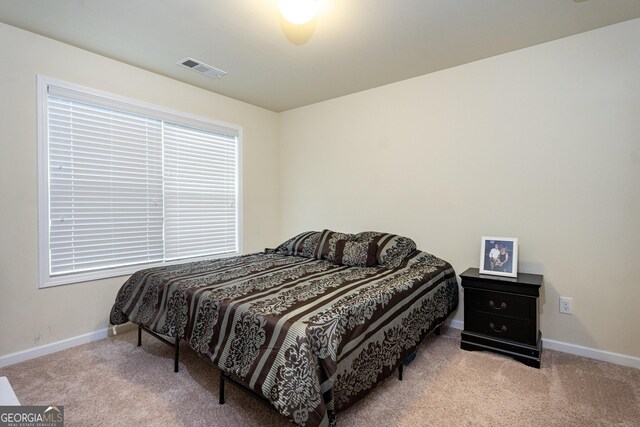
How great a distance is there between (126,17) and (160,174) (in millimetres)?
1425

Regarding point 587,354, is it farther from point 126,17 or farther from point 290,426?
point 126,17

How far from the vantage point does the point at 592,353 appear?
2348 mm

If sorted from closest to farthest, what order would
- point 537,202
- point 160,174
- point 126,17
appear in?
point 126,17 < point 537,202 < point 160,174

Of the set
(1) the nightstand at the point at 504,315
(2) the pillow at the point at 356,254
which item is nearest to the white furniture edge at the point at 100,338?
(1) the nightstand at the point at 504,315

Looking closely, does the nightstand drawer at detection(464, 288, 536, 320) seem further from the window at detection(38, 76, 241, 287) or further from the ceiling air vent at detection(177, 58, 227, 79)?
the ceiling air vent at detection(177, 58, 227, 79)

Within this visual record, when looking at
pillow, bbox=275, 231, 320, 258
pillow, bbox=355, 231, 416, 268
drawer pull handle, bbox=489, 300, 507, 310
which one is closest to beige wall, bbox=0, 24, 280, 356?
pillow, bbox=275, 231, 320, 258

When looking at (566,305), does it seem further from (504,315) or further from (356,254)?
(356,254)

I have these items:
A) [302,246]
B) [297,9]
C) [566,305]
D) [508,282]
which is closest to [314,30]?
[297,9]

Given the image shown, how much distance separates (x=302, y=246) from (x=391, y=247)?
3.14 ft

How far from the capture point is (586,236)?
2.36 metres

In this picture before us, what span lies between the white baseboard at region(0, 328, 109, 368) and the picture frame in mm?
3357

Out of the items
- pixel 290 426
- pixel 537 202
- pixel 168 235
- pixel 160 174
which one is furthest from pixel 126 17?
pixel 537 202

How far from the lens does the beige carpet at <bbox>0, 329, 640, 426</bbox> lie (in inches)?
66.5

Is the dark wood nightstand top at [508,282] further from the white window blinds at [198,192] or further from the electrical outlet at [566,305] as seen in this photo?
the white window blinds at [198,192]
